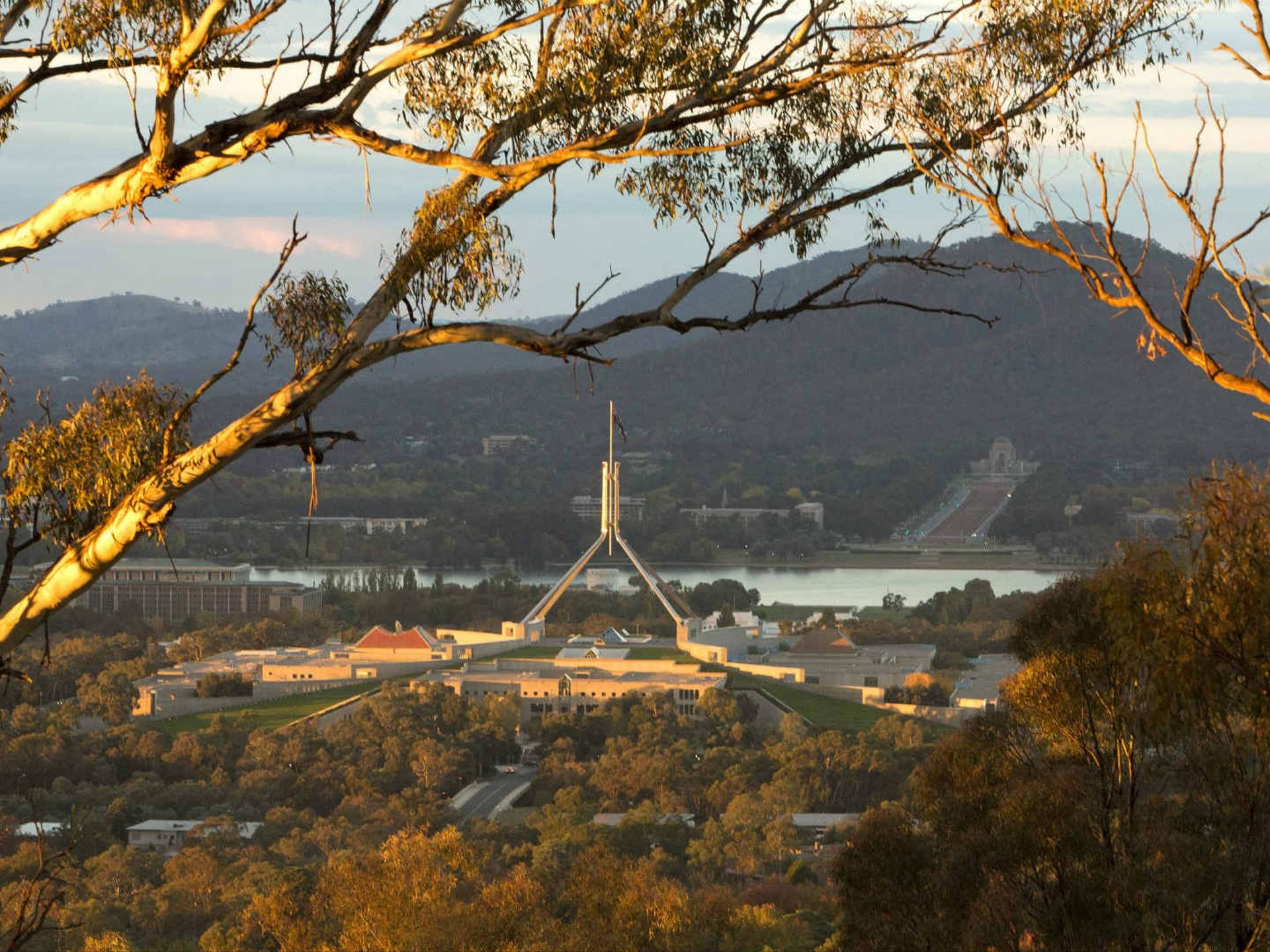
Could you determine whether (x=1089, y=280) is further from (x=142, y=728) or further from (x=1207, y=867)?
(x=142, y=728)

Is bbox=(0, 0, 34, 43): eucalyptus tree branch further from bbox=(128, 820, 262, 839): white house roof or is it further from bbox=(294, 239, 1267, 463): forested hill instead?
bbox=(294, 239, 1267, 463): forested hill

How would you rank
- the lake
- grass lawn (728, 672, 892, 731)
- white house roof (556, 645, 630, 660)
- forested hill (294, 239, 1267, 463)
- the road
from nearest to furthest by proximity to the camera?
the road < grass lawn (728, 672, 892, 731) < white house roof (556, 645, 630, 660) < the lake < forested hill (294, 239, 1267, 463)

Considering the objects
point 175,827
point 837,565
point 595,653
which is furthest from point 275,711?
point 837,565

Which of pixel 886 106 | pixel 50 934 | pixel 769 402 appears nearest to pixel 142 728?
pixel 50 934

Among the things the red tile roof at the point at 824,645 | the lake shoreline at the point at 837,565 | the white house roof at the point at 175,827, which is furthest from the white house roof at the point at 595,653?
the lake shoreline at the point at 837,565

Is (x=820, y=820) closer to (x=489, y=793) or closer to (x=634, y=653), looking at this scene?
(x=489, y=793)

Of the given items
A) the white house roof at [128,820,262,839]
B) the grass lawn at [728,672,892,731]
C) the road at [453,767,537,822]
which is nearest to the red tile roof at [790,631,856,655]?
the grass lawn at [728,672,892,731]
